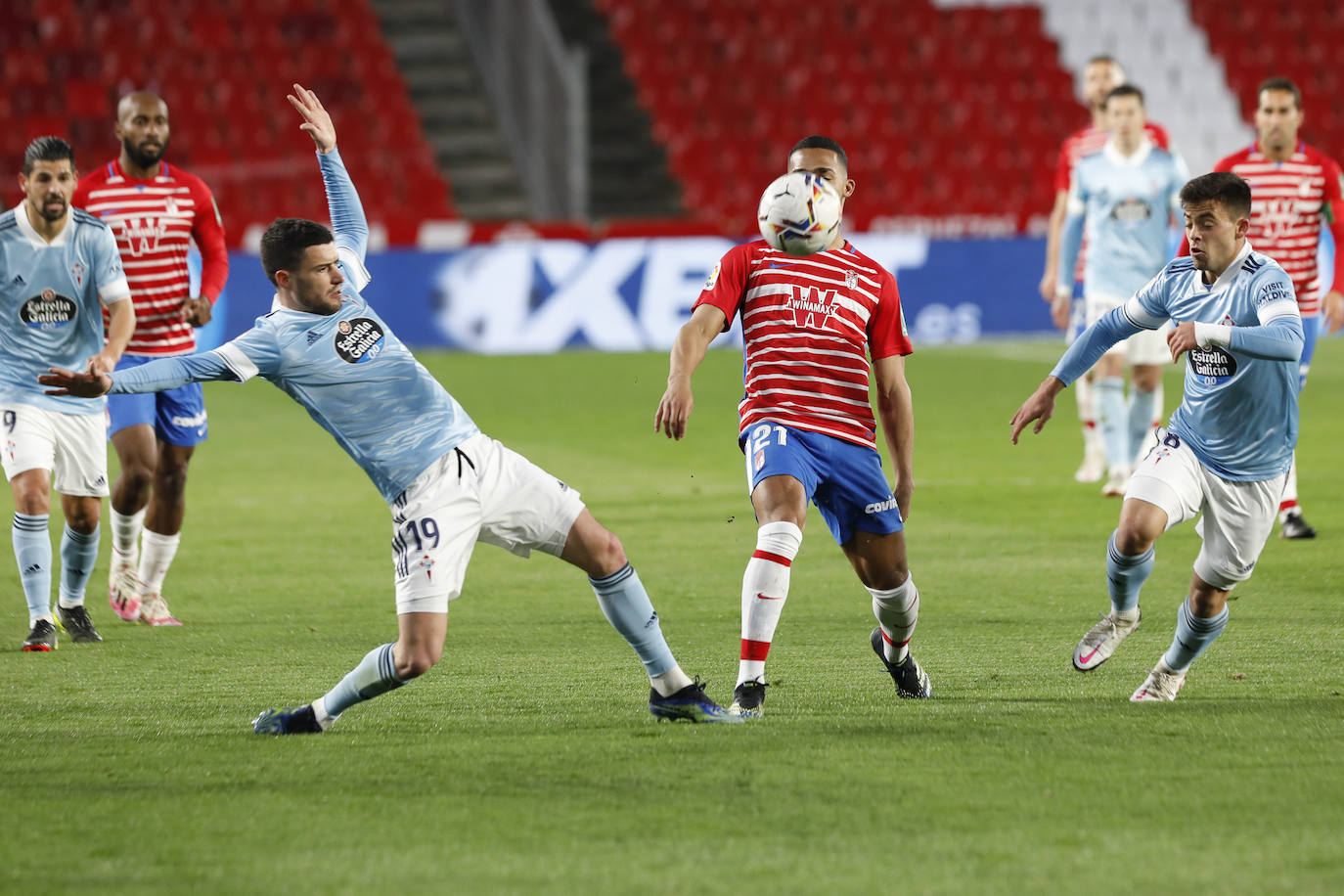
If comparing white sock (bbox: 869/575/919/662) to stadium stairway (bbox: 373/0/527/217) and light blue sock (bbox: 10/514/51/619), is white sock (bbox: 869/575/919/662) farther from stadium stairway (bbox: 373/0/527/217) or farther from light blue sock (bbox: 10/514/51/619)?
stadium stairway (bbox: 373/0/527/217)

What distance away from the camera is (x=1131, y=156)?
995cm

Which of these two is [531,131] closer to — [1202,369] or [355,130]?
[355,130]

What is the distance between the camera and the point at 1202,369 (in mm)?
5148

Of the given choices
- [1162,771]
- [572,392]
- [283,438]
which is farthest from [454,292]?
[1162,771]

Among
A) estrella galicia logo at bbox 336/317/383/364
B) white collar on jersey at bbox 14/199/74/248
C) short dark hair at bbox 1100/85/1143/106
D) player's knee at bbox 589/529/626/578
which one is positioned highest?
short dark hair at bbox 1100/85/1143/106

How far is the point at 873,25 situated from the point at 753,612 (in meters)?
21.2

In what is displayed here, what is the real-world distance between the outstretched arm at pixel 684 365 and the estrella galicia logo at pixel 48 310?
268cm

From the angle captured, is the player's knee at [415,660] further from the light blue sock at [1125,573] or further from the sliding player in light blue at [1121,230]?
the sliding player in light blue at [1121,230]

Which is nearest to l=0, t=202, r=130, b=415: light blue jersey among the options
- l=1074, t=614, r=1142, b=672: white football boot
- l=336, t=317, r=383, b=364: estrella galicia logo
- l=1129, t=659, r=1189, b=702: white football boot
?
l=336, t=317, r=383, b=364: estrella galicia logo

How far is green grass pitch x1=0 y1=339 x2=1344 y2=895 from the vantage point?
3.57 metres

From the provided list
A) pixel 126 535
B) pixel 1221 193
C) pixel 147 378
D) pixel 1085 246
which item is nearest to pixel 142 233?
pixel 126 535

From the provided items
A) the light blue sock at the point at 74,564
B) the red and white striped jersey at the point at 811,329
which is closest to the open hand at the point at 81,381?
A: the red and white striped jersey at the point at 811,329

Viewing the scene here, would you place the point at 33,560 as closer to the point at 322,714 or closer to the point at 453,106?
the point at 322,714

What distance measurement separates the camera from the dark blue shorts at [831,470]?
4961mm
